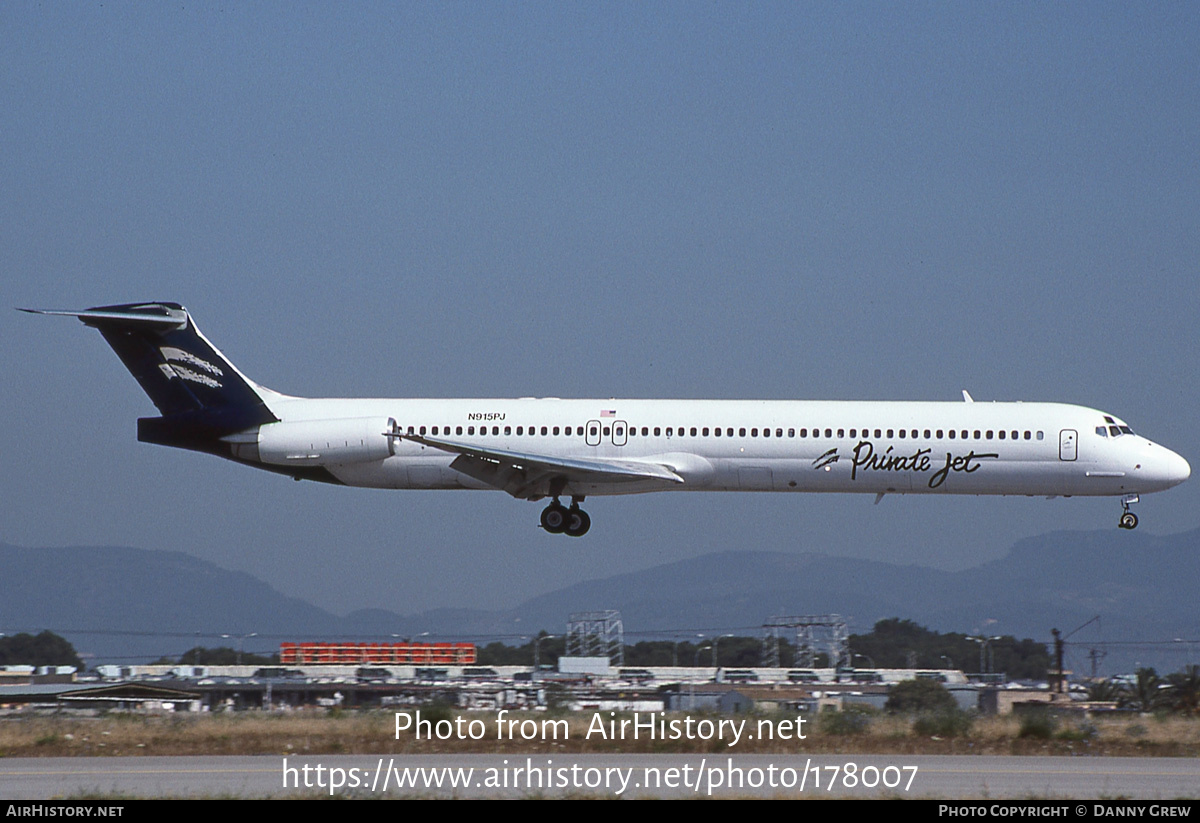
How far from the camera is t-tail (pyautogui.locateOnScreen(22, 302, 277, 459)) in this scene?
34.8m

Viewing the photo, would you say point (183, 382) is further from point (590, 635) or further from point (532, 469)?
point (590, 635)

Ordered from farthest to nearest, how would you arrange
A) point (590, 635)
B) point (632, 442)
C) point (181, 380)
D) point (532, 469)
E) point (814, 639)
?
point (814, 639) < point (590, 635) < point (181, 380) < point (632, 442) < point (532, 469)

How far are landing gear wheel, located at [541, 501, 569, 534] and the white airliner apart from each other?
0.03 meters

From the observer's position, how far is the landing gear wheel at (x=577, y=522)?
3491 cm

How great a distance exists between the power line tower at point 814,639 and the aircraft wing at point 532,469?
33.2 feet

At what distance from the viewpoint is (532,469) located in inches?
1298

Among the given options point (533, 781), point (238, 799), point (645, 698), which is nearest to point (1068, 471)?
point (645, 698)

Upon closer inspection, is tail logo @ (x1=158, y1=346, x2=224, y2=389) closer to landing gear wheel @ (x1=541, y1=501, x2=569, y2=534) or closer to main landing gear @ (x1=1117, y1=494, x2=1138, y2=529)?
landing gear wheel @ (x1=541, y1=501, x2=569, y2=534)

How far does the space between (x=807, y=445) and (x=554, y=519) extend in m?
6.22

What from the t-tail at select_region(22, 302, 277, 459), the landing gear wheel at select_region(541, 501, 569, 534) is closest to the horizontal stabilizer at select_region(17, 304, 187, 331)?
the t-tail at select_region(22, 302, 277, 459)

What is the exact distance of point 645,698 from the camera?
109 ft

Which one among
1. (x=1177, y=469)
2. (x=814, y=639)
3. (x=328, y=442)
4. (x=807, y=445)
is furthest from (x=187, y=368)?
(x=1177, y=469)

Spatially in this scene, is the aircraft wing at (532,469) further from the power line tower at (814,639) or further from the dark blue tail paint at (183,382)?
the power line tower at (814,639)
